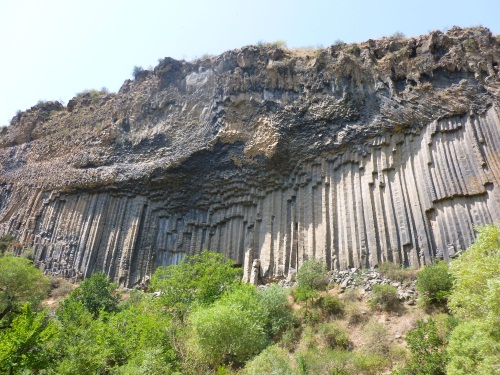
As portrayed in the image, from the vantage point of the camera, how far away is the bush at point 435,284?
534 inches

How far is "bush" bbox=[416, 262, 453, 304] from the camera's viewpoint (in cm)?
1357

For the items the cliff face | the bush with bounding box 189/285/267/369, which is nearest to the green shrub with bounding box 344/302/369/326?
the cliff face

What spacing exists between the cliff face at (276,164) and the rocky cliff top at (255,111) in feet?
0.24

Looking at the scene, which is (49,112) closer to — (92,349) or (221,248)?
(221,248)

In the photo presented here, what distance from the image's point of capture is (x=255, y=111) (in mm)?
22047

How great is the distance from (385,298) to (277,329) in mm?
3964

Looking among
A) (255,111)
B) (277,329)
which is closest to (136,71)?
(255,111)

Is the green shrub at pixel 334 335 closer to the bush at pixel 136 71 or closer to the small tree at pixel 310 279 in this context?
the small tree at pixel 310 279

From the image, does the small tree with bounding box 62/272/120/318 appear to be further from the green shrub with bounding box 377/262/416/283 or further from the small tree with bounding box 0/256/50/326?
the green shrub with bounding box 377/262/416/283

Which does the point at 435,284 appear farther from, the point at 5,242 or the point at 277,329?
the point at 5,242

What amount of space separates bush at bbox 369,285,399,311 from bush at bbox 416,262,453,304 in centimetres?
94

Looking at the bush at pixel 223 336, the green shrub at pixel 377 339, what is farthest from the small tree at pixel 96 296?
the green shrub at pixel 377 339

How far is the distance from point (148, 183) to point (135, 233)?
2897 millimetres

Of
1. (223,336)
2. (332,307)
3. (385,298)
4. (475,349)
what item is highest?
(385,298)
